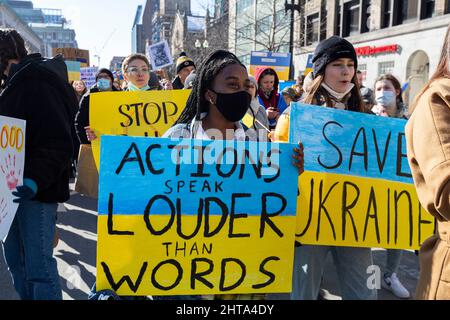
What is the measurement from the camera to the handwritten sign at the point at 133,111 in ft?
13.8

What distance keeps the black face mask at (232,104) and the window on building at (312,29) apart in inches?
1090

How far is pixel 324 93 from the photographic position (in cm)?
282

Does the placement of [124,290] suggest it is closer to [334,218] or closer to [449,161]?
[334,218]

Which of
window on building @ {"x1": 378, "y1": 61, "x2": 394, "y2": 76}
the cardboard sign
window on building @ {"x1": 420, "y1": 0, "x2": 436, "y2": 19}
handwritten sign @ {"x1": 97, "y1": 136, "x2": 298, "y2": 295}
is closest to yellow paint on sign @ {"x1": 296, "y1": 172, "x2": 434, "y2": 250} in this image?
handwritten sign @ {"x1": 97, "y1": 136, "x2": 298, "y2": 295}

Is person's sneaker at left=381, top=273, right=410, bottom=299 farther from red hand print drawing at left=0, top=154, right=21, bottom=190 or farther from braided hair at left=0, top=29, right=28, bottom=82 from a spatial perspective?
braided hair at left=0, top=29, right=28, bottom=82

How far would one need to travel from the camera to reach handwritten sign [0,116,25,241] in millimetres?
2350

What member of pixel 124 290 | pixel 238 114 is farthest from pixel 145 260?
pixel 238 114

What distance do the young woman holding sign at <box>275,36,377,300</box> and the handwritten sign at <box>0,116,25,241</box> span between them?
153 cm

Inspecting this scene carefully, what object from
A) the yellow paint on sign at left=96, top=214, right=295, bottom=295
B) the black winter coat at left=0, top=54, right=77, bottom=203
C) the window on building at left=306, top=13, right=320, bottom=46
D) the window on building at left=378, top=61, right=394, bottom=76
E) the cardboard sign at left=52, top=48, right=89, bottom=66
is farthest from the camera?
the window on building at left=306, top=13, right=320, bottom=46

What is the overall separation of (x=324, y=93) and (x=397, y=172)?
66 centimetres

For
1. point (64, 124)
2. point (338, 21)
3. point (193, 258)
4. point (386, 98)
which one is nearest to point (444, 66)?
point (193, 258)

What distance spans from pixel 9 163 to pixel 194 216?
107cm

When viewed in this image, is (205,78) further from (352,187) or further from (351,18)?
(351,18)

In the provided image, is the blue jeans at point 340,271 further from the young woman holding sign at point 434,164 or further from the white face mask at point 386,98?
the white face mask at point 386,98
